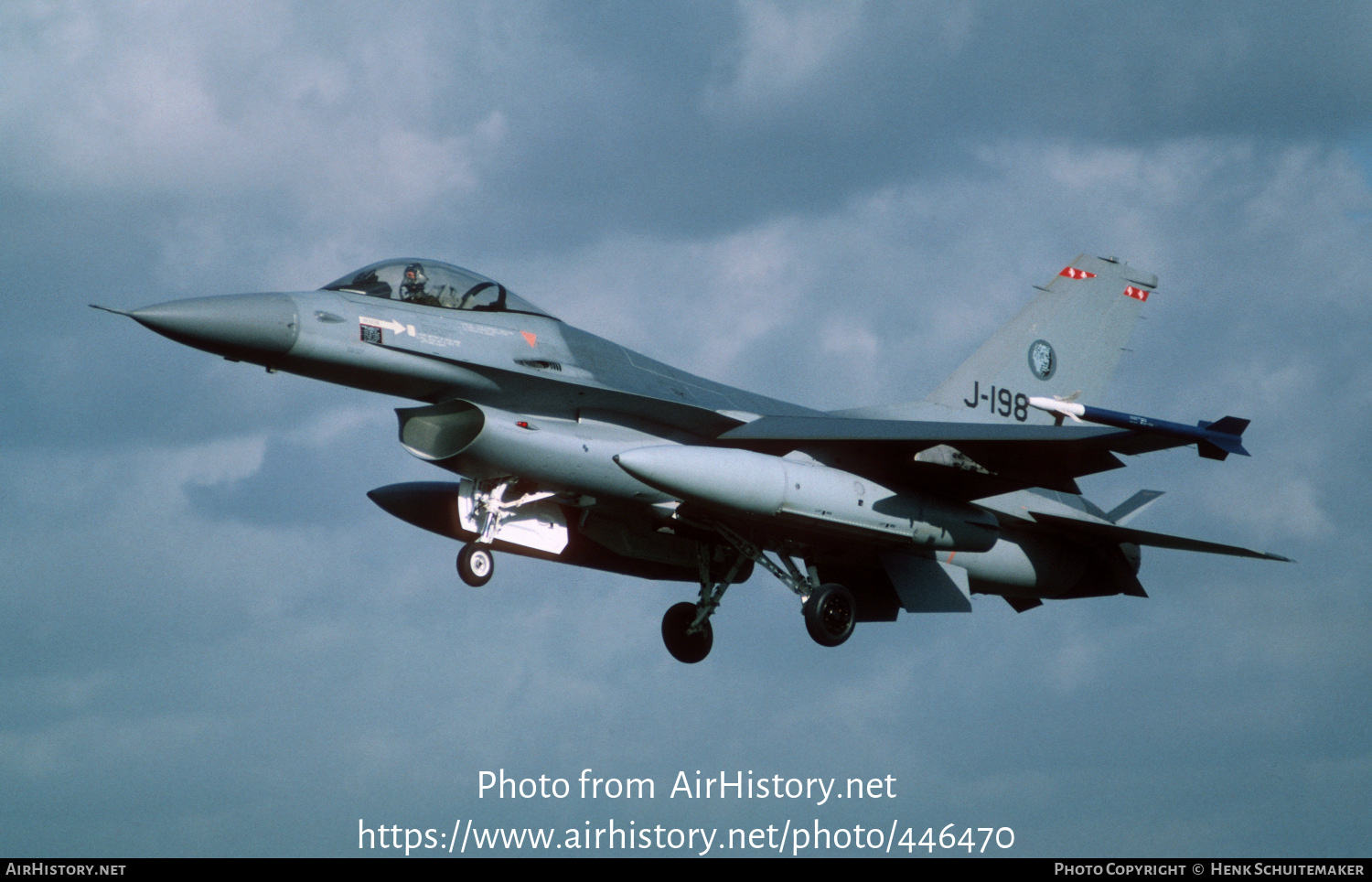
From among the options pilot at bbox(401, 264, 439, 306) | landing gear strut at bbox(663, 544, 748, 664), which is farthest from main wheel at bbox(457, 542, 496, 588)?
landing gear strut at bbox(663, 544, 748, 664)

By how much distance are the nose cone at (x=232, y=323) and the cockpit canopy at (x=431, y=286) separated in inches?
39.2

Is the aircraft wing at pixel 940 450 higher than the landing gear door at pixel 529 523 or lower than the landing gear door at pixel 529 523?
Answer: higher

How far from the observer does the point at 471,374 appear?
52.7 feet

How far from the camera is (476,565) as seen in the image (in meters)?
16.1

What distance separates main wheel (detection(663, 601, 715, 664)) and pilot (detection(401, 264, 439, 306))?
234 inches

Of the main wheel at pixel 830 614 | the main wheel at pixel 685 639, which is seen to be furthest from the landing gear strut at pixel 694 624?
the main wheel at pixel 830 614

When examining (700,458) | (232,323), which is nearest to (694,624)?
(700,458)

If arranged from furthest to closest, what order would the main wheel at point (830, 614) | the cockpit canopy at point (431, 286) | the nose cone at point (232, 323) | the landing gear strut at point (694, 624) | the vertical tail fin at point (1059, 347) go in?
the vertical tail fin at point (1059, 347), the landing gear strut at point (694, 624), the main wheel at point (830, 614), the cockpit canopy at point (431, 286), the nose cone at point (232, 323)

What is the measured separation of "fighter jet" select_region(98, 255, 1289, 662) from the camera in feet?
50.4

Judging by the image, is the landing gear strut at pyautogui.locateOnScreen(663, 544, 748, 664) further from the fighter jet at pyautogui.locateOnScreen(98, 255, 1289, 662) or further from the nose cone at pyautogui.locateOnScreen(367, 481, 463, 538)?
the nose cone at pyautogui.locateOnScreen(367, 481, 463, 538)

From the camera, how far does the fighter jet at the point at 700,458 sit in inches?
605

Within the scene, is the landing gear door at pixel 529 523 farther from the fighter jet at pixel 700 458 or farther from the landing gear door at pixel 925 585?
the landing gear door at pixel 925 585

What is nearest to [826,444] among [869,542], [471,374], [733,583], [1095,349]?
[869,542]

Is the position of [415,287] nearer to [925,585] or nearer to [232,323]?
[232,323]
